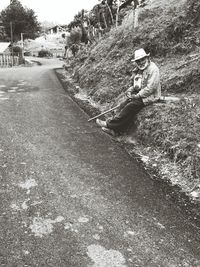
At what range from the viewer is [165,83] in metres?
8.84

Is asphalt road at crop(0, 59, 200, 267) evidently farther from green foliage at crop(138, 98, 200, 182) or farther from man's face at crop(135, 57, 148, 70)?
man's face at crop(135, 57, 148, 70)

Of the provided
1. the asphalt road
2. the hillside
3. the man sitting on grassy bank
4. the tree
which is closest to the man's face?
the man sitting on grassy bank

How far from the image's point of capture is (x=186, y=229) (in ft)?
13.4

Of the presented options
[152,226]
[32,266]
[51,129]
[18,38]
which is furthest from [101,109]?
[18,38]

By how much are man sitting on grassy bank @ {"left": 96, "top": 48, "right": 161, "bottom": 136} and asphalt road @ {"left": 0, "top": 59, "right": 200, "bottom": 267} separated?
39 centimetres

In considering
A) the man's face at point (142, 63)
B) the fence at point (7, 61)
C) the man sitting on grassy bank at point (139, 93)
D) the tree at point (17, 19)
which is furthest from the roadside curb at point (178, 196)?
the tree at point (17, 19)

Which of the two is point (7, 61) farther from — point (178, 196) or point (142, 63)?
point (178, 196)

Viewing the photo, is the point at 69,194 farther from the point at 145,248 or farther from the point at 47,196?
the point at 145,248

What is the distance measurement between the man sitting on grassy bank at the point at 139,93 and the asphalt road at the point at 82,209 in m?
0.39

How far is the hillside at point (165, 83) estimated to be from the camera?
18.7 ft

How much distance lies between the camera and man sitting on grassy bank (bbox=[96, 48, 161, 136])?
711cm

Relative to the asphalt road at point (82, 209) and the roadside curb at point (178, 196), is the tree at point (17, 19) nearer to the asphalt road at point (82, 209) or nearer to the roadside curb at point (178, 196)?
the asphalt road at point (82, 209)

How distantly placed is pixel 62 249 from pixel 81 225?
49 cm

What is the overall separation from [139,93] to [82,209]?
341 centimetres
